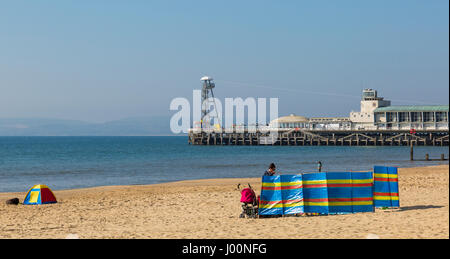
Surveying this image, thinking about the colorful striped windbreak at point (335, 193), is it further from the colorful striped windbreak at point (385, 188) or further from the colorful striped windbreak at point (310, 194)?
the colorful striped windbreak at point (385, 188)

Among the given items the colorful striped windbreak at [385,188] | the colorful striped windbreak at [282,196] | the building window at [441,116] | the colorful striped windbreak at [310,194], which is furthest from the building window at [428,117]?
the colorful striped windbreak at [282,196]

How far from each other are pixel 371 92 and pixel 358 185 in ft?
311

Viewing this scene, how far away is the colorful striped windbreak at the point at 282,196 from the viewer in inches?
549

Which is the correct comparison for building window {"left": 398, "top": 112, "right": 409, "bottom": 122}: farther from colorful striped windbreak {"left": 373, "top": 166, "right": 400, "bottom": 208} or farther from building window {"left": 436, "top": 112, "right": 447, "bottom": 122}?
colorful striped windbreak {"left": 373, "top": 166, "right": 400, "bottom": 208}

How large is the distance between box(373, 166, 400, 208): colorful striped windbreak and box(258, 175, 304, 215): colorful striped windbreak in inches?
80.8

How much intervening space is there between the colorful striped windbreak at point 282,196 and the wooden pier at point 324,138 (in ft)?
263

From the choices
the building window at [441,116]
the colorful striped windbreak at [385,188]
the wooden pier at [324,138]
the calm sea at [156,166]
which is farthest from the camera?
the building window at [441,116]

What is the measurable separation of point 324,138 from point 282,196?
285 ft

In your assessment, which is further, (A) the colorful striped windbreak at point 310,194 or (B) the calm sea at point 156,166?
(B) the calm sea at point 156,166

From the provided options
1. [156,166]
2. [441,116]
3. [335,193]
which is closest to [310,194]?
[335,193]

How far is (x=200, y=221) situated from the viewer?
1393cm

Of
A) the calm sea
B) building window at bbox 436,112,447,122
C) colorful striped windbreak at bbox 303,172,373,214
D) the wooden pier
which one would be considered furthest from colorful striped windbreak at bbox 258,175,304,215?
building window at bbox 436,112,447,122
